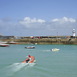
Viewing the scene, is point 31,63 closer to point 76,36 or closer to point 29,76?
point 29,76

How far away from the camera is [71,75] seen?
2583cm

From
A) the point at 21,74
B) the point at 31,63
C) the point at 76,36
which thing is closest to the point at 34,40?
Result: the point at 76,36

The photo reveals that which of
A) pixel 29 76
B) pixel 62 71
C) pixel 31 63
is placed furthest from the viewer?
pixel 31 63

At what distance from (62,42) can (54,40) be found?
487cm

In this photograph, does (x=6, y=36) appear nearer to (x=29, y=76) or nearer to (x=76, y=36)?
(x=76, y=36)

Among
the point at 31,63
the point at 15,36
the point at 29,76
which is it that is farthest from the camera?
the point at 15,36

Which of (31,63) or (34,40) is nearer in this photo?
(31,63)

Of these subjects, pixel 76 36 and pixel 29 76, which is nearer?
pixel 29 76

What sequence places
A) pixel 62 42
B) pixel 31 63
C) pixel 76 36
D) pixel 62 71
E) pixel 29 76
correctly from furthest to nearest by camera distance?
pixel 76 36
pixel 62 42
pixel 31 63
pixel 62 71
pixel 29 76

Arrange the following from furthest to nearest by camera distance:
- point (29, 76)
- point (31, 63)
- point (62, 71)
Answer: point (31, 63) → point (62, 71) → point (29, 76)

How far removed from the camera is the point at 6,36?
501 feet

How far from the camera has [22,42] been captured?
12594 centimetres

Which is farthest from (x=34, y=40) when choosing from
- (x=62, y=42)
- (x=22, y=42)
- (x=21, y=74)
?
(x=21, y=74)

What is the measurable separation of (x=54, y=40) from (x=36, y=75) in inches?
3816
